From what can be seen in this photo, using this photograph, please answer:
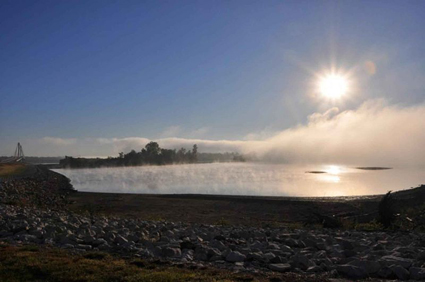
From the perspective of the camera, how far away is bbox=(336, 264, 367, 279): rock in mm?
7456

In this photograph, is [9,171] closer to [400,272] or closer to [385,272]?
[385,272]

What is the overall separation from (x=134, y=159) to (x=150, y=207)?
136m

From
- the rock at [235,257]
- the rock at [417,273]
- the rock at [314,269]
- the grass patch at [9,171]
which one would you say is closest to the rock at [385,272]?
the rock at [417,273]

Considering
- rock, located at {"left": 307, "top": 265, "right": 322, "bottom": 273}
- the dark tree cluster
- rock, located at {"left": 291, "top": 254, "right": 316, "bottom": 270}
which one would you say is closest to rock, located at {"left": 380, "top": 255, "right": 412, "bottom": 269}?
rock, located at {"left": 307, "top": 265, "right": 322, "bottom": 273}

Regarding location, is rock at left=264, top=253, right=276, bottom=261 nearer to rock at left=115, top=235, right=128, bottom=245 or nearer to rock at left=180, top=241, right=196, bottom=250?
rock at left=180, top=241, right=196, bottom=250

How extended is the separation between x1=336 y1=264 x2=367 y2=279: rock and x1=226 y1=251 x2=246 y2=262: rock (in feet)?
7.25

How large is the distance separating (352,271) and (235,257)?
2.63m

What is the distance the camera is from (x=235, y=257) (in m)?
8.57

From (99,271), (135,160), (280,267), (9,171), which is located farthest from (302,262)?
(135,160)

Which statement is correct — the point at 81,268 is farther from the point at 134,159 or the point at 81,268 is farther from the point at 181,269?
the point at 134,159

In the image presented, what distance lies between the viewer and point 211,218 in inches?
856

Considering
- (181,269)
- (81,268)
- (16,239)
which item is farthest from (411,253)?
(16,239)

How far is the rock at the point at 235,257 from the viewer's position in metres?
8.53

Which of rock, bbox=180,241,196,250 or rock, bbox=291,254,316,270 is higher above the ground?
rock, bbox=291,254,316,270
